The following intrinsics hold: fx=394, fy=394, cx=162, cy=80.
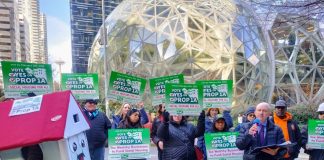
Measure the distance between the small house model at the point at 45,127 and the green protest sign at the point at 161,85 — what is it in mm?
3585

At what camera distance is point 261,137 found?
499cm

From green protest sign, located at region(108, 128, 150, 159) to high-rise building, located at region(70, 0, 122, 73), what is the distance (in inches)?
1938

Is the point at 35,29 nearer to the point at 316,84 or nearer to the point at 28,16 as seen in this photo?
the point at 28,16

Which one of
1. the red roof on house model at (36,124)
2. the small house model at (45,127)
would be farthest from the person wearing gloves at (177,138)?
the red roof on house model at (36,124)

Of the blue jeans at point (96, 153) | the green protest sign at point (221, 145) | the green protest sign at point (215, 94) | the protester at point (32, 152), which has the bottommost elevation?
the blue jeans at point (96, 153)

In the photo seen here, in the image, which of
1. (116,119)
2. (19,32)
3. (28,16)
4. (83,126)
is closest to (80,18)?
(19,32)

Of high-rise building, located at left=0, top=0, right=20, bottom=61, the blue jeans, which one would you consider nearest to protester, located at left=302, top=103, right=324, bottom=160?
the blue jeans

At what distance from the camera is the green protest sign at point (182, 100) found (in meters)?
5.88

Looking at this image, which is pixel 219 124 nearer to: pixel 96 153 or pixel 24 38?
pixel 96 153

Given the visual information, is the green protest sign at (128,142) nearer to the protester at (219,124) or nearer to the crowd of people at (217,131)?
the crowd of people at (217,131)

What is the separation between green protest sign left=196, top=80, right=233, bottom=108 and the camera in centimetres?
623

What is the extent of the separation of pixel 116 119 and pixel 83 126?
472 centimetres

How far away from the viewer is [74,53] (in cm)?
5691

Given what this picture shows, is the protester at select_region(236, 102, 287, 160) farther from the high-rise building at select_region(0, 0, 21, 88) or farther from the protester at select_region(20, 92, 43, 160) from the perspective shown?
the high-rise building at select_region(0, 0, 21, 88)
